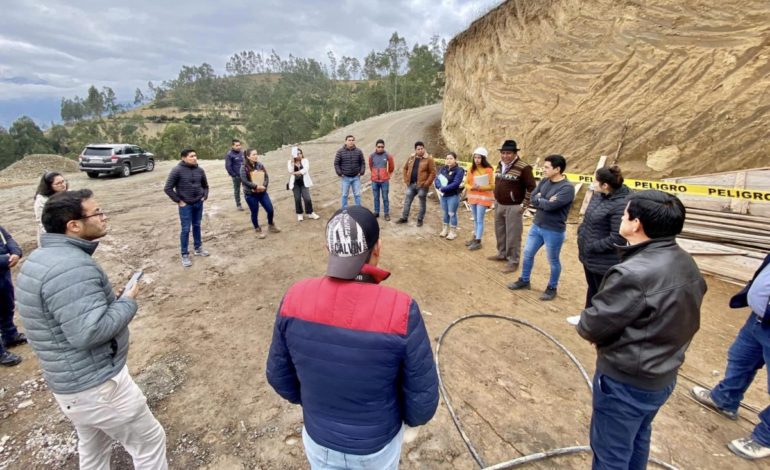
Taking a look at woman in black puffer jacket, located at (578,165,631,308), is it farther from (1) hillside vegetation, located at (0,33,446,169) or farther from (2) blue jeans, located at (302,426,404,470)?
(1) hillside vegetation, located at (0,33,446,169)

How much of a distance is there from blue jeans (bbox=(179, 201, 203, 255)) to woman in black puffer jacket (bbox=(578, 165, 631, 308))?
19.5 ft

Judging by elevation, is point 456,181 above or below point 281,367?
above

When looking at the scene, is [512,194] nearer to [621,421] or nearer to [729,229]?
[729,229]

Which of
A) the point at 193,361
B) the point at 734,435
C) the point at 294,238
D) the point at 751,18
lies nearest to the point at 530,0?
the point at 751,18

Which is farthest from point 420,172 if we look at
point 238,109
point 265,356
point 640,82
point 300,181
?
point 238,109

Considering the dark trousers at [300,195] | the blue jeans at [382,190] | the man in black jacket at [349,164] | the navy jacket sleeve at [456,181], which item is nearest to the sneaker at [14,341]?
the dark trousers at [300,195]

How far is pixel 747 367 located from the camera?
300 centimetres

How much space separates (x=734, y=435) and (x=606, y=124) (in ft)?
22.4

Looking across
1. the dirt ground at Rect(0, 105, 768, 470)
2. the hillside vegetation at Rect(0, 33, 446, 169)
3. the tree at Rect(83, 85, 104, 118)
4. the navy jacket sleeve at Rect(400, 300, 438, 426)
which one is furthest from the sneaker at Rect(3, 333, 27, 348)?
the tree at Rect(83, 85, 104, 118)

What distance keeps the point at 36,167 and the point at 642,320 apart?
2547 cm

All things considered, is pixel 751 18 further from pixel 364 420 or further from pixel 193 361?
pixel 193 361

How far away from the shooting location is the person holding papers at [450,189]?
711 cm

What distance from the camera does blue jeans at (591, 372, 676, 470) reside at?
2.08 m

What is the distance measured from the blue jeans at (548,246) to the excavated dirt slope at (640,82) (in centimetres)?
422
